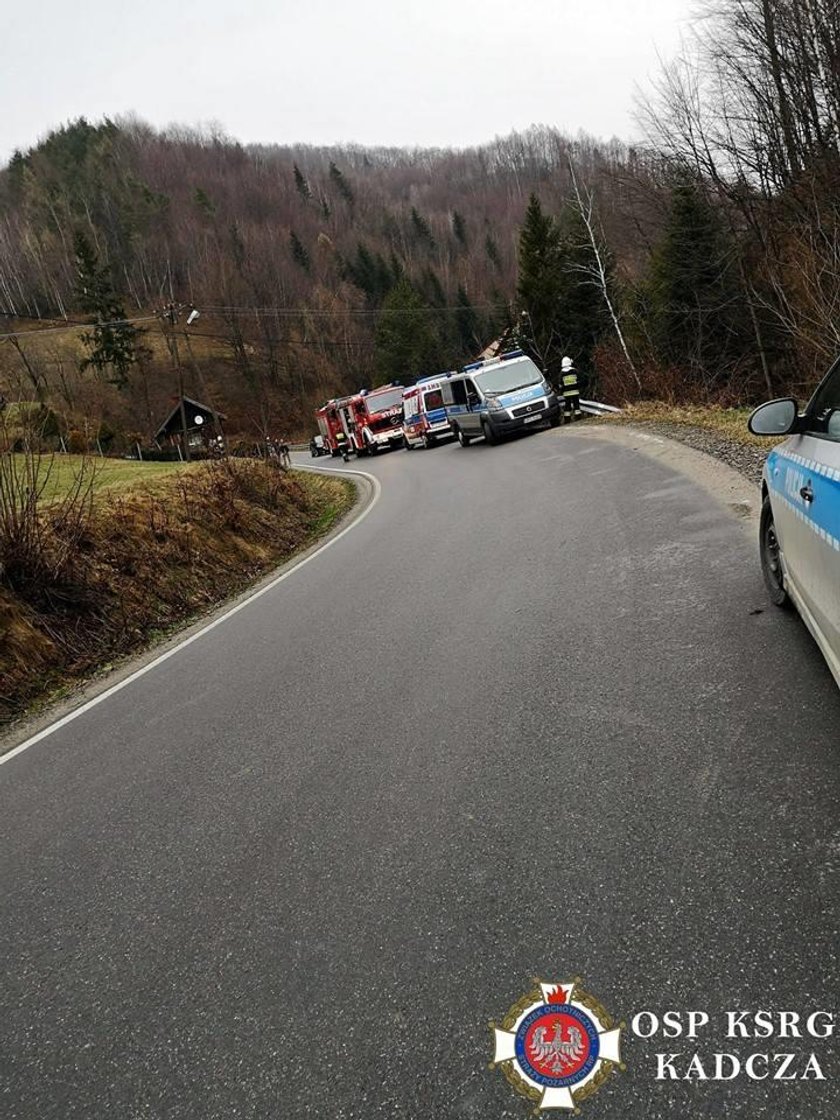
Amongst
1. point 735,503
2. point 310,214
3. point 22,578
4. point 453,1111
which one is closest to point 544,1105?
point 453,1111

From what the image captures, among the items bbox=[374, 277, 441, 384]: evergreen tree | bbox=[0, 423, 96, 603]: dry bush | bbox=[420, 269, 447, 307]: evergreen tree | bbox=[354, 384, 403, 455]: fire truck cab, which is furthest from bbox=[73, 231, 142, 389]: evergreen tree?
bbox=[0, 423, 96, 603]: dry bush

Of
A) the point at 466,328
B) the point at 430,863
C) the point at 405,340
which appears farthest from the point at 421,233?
the point at 430,863

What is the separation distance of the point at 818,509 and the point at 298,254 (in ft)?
355

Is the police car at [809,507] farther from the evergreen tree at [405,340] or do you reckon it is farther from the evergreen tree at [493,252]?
the evergreen tree at [493,252]

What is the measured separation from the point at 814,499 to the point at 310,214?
124m

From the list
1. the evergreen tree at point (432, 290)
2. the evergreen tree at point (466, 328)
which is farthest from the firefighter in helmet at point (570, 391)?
the evergreen tree at point (432, 290)

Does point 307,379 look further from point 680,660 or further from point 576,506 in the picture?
point 680,660

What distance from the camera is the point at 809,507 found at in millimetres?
3281

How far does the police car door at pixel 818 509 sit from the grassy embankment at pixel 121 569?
6.87 meters

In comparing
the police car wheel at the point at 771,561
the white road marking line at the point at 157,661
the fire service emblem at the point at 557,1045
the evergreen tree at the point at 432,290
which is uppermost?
the evergreen tree at the point at 432,290

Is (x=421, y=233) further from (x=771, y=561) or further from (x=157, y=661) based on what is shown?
(x=771, y=561)

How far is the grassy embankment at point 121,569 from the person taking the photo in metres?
7.77

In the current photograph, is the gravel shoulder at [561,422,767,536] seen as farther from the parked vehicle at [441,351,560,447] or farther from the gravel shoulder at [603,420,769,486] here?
the parked vehicle at [441,351,560,447]

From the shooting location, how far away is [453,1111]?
1.90 m
